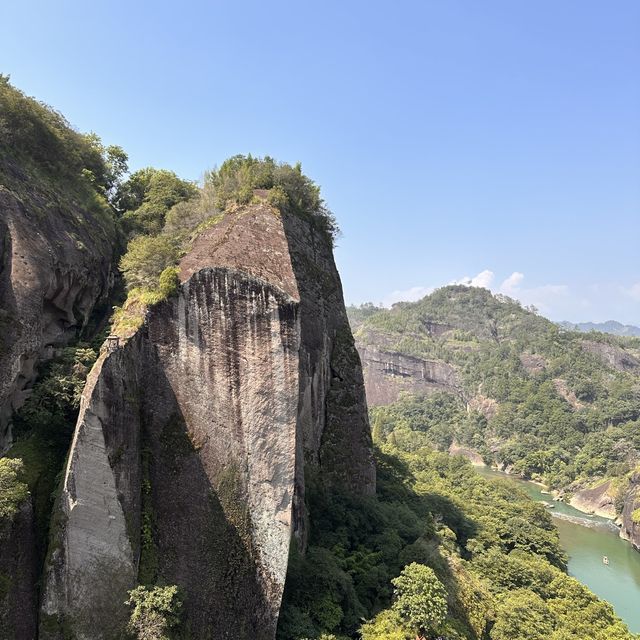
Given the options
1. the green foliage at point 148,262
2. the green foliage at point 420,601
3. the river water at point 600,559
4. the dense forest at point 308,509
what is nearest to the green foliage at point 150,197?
the dense forest at point 308,509

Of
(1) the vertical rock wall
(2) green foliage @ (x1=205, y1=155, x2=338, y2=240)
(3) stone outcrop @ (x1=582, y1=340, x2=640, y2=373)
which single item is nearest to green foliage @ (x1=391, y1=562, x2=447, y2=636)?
(1) the vertical rock wall

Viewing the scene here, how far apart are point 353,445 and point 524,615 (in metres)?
9.76

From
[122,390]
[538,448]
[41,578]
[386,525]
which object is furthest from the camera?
[538,448]

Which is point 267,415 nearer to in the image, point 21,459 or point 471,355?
point 21,459

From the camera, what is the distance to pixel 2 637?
9844 mm

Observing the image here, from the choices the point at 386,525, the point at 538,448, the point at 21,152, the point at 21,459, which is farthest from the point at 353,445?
the point at 538,448

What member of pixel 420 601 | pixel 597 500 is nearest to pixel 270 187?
pixel 420 601

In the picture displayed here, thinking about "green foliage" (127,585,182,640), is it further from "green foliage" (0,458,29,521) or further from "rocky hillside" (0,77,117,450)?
"rocky hillside" (0,77,117,450)

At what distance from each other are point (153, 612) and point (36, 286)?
9.21 meters

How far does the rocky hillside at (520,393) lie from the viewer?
64.8 metres

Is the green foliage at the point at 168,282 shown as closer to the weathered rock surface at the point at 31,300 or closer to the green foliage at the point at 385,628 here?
the weathered rock surface at the point at 31,300

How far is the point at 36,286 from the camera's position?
13000 mm

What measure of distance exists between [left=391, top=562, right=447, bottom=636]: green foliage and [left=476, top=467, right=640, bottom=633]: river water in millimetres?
20585

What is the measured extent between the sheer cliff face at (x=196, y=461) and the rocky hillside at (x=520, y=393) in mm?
44101
